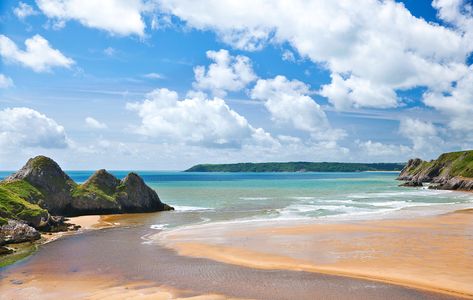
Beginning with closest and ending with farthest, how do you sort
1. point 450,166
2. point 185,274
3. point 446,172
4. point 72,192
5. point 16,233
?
point 185,274 < point 16,233 < point 72,192 < point 446,172 < point 450,166

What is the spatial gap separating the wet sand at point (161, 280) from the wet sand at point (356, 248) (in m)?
1.39

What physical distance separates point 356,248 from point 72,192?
1373 inches

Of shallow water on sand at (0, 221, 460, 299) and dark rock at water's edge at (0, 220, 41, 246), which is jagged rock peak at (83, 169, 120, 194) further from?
shallow water on sand at (0, 221, 460, 299)

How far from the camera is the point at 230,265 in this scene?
2183 centimetres

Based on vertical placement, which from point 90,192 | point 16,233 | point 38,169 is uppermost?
point 38,169

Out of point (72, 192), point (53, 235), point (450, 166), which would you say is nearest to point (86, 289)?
point (53, 235)

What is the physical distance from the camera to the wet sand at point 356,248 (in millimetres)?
19188

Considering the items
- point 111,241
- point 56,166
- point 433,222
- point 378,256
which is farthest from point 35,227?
point 433,222

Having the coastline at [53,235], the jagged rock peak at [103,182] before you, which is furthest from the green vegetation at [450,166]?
the coastline at [53,235]

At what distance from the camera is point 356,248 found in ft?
83.4

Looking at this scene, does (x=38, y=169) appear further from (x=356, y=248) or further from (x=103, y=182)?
(x=356, y=248)

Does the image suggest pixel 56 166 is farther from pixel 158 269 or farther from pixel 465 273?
pixel 465 273

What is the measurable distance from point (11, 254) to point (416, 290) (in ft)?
76.1

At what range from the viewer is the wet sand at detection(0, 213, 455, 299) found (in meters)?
16.7
